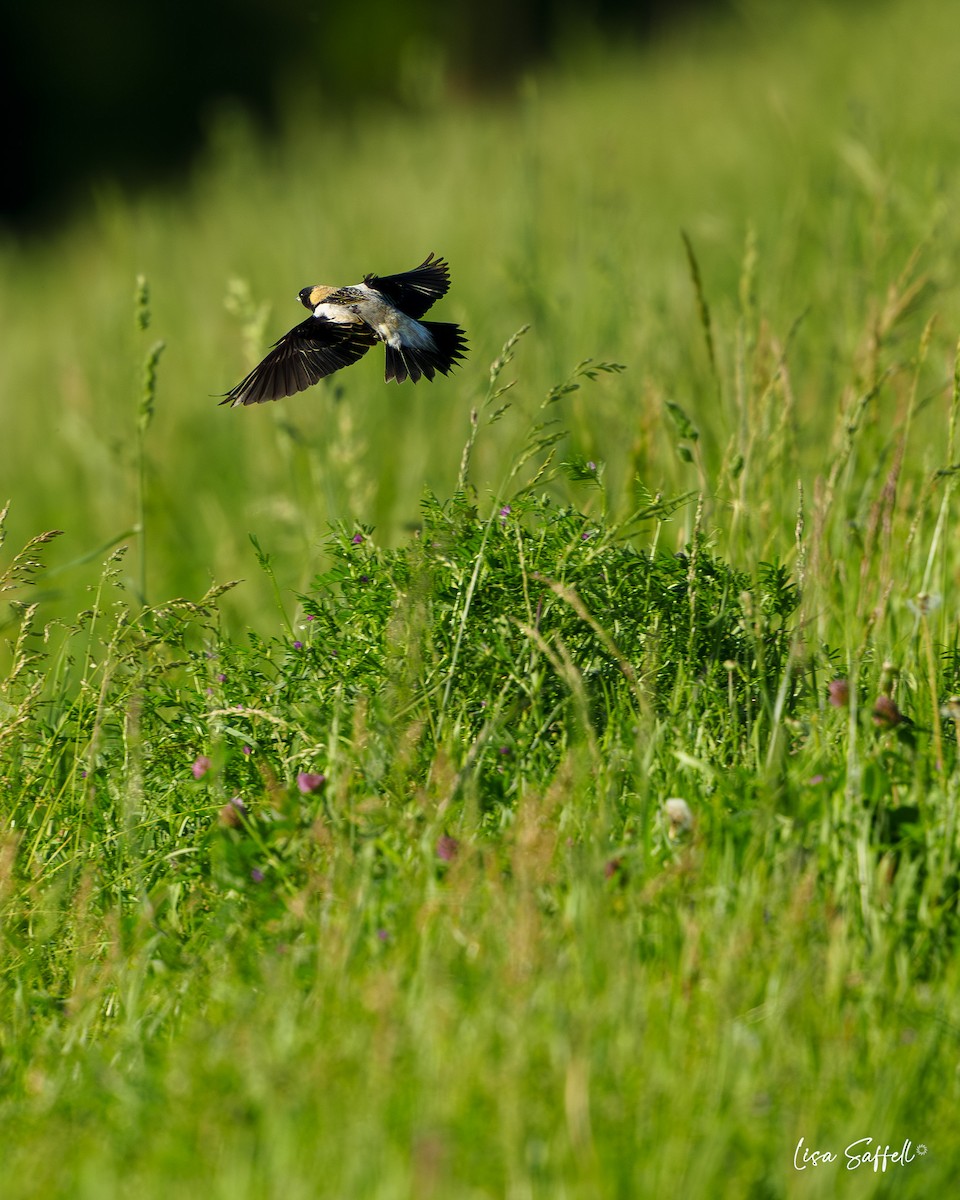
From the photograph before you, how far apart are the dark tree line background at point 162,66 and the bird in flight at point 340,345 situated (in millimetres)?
17494

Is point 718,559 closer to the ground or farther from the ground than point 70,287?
closer to the ground

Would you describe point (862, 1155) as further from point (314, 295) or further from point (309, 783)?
point (314, 295)

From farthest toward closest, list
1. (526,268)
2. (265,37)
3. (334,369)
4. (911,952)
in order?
1. (265,37)
2. (526,268)
3. (334,369)
4. (911,952)

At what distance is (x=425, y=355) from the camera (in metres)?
2.53

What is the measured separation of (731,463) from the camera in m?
2.30

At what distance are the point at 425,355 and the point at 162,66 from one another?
71.6 feet

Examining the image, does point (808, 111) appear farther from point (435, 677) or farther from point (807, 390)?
point (435, 677)

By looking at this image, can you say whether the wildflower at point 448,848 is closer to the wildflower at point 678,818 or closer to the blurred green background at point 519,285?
the wildflower at point 678,818

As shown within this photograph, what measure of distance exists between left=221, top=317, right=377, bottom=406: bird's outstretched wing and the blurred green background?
330 millimetres

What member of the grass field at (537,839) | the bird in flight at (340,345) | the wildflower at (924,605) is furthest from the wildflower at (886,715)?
the bird in flight at (340,345)

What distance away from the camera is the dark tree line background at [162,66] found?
20.2 metres

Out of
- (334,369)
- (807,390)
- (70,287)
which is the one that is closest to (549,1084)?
(334,369)

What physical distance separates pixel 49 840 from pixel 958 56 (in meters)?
6.43

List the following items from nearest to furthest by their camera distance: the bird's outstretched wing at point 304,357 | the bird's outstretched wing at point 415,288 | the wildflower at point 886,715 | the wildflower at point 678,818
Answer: the wildflower at point 678,818
the wildflower at point 886,715
the bird's outstretched wing at point 304,357
the bird's outstretched wing at point 415,288
